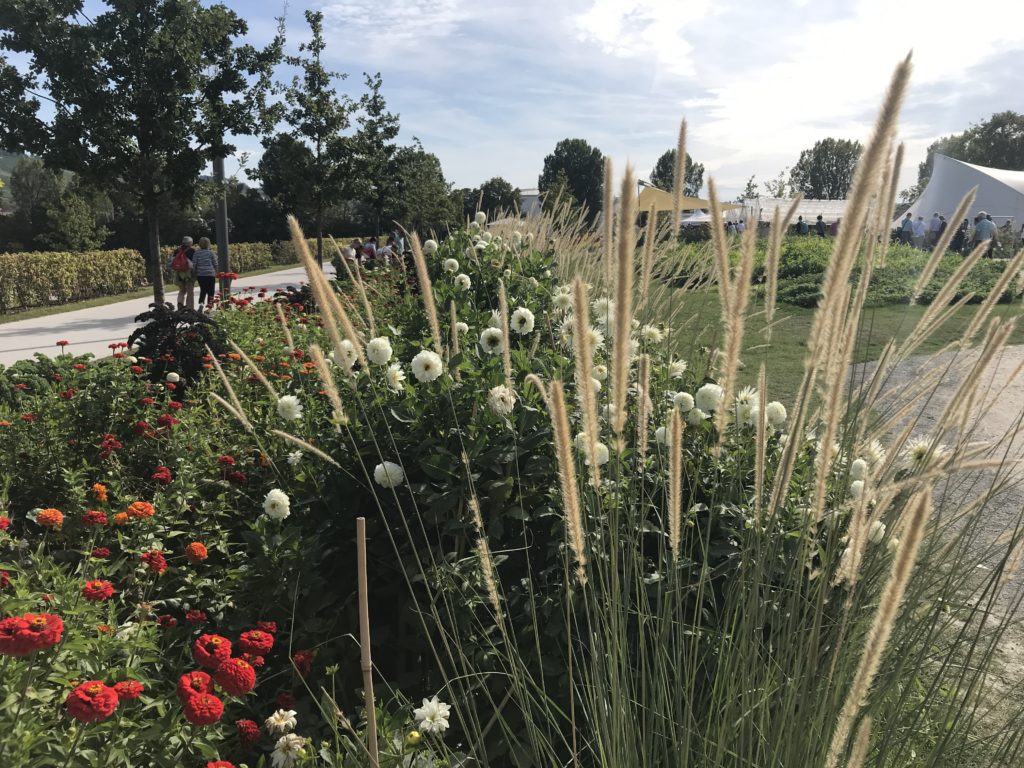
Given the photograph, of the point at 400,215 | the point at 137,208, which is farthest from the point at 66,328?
the point at 400,215

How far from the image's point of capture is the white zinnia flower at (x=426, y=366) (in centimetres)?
216

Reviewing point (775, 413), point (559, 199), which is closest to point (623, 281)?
point (775, 413)

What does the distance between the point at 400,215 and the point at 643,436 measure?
90.7 feet

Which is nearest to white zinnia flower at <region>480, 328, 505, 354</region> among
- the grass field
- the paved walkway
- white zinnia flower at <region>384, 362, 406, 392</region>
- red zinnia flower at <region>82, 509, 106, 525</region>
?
white zinnia flower at <region>384, 362, 406, 392</region>

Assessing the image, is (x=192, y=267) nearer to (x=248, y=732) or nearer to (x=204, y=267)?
(x=204, y=267)

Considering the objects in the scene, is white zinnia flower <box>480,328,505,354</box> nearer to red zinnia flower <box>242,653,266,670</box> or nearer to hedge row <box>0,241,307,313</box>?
red zinnia flower <box>242,653,266,670</box>

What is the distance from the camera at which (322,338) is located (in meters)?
4.30

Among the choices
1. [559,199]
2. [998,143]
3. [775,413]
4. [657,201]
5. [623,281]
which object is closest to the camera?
[623,281]

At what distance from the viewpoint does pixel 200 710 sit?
128cm

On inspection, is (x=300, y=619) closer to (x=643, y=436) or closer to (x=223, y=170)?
(x=643, y=436)

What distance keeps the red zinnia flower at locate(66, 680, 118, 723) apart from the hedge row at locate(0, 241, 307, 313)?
53.2ft

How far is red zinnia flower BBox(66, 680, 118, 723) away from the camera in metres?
1.19

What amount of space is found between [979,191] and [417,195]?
26.4 m

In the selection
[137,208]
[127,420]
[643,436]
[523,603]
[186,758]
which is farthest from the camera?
[137,208]
